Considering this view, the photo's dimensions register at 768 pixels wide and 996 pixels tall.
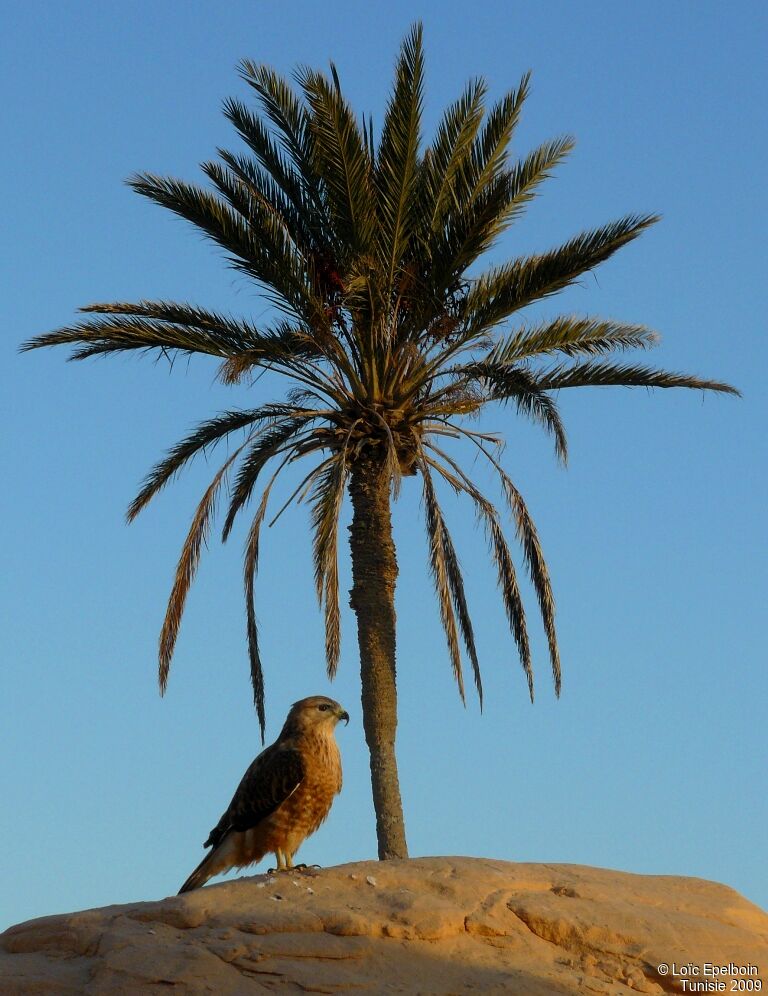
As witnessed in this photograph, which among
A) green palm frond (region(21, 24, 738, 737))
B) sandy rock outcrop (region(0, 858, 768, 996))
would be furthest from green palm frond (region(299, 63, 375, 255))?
sandy rock outcrop (region(0, 858, 768, 996))

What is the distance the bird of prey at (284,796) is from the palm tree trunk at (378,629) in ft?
18.4

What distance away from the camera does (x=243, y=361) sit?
674 inches

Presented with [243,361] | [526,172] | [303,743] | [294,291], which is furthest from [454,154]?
[303,743]

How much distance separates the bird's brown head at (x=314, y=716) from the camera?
10.3 m

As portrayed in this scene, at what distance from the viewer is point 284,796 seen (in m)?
10.0

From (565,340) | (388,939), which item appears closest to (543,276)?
(565,340)

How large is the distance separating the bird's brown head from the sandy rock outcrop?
1127 mm

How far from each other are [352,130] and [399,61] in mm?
1032

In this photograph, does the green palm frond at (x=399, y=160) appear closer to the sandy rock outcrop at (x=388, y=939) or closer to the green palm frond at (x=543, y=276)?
the green palm frond at (x=543, y=276)

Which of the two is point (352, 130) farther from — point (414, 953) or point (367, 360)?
point (414, 953)

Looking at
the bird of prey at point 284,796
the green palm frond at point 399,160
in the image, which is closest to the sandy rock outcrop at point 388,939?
the bird of prey at point 284,796

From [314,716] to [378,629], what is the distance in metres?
6.50

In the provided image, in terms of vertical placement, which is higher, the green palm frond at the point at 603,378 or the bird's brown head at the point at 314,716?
the green palm frond at the point at 603,378

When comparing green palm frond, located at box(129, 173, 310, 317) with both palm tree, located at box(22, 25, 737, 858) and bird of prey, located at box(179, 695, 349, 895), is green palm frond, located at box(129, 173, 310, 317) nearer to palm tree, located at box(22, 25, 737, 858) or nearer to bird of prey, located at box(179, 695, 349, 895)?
palm tree, located at box(22, 25, 737, 858)
